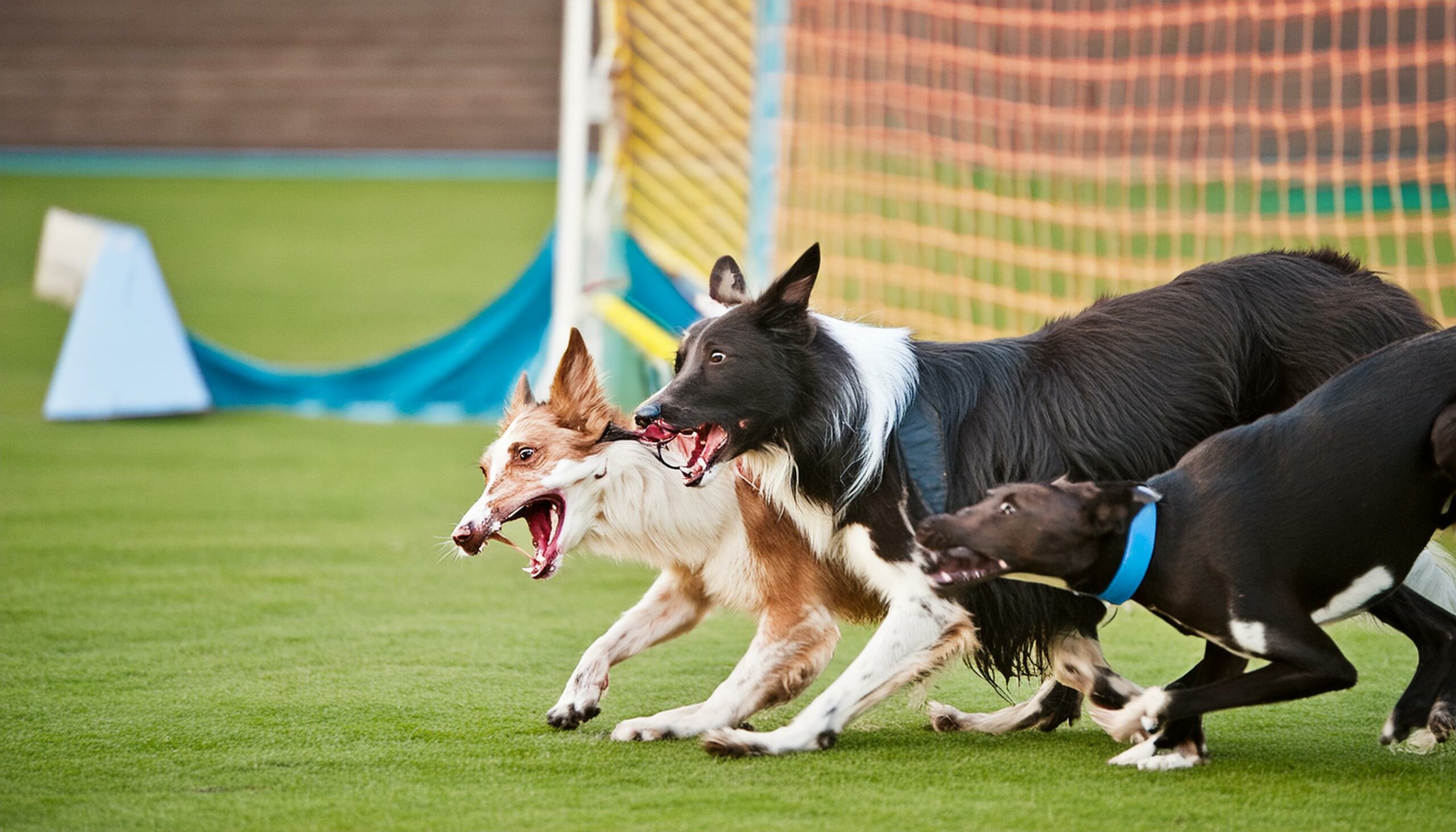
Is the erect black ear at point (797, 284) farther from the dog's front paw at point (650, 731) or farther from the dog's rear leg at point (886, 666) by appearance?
the dog's front paw at point (650, 731)

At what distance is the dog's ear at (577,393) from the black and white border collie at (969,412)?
0.37m

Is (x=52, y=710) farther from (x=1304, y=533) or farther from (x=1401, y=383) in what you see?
(x=1401, y=383)

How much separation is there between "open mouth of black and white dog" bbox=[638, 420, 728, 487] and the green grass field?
663mm

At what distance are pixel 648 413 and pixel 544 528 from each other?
76 cm

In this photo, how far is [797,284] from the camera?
359 centimetres

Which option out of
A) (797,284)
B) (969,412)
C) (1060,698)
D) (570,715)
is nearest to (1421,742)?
(1060,698)

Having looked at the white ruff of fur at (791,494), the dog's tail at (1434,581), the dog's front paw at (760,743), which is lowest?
the dog's front paw at (760,743)

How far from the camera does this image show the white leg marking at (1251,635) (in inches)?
125

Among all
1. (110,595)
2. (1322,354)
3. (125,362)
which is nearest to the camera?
(1322,354)

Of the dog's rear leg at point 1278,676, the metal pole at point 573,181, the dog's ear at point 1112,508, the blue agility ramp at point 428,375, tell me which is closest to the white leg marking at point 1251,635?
the dog's rear leg at point 1278,676

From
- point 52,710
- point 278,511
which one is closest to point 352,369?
point 278,511

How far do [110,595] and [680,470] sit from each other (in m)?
2.49

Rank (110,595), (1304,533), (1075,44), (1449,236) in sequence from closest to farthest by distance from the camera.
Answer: (1304,533) < (110,595) < (1449,236) < (1075,44)

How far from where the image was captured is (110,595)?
527 centimetres
